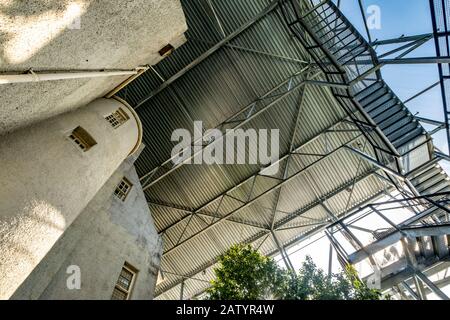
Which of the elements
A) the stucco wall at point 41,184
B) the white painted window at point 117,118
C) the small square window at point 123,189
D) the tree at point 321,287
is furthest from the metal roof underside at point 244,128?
the tree at point 321,287

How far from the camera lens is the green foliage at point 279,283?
7.39 m

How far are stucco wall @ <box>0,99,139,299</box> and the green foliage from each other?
4631 millimetres

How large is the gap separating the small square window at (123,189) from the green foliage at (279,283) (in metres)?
5.37

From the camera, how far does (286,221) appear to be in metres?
19.4

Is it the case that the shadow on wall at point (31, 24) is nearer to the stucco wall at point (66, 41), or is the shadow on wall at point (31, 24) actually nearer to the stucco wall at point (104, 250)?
the stucco wall at point (66, 41)

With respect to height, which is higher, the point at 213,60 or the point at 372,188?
the point at 213,60

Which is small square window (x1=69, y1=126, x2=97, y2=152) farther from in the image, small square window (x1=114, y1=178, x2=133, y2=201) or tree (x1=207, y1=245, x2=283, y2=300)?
tree (x1=207, y1=245, x2=283, y2=300)

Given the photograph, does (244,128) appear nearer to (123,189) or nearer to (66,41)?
(123,189)

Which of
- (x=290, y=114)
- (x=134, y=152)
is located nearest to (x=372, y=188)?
(x=290, y=114)

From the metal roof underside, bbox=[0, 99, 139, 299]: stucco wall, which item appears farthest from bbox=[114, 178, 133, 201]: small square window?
the metal roof underside

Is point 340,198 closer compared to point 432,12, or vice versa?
point 432,12

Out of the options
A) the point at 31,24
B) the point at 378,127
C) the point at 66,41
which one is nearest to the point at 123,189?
the point at 66,41
